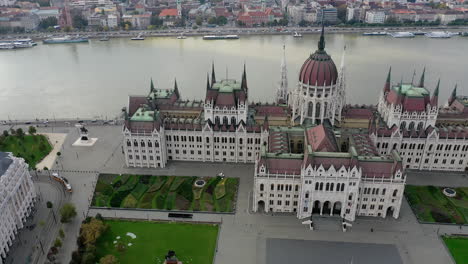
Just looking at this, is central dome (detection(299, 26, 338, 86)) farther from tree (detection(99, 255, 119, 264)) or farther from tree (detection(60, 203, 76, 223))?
tree (detection(60, 203, 76, 223))

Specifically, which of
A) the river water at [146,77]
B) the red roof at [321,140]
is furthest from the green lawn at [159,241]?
the river water at [146,77]

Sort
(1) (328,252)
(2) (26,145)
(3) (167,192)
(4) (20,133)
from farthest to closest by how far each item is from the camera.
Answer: (4) (20,133) < (2) (26,145) < (3) (167,192) < (1) (328,252)

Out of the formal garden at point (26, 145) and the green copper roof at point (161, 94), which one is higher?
the green copper roof at point (161, 94)

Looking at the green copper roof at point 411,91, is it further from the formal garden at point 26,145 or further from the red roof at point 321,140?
the formal garden at point 26,145

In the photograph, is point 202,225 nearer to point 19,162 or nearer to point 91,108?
point 19,162

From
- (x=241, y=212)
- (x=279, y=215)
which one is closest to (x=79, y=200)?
(x=241, y=212)

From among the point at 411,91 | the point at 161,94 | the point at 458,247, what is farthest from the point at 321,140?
the point at 161,94

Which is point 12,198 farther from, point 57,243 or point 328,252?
point 328,252
